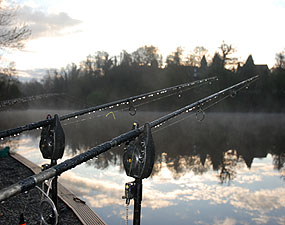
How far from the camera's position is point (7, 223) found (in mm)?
5527

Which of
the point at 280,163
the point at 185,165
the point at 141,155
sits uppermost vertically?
the point at 141,155

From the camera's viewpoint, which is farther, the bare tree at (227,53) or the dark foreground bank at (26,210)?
the bare tree at (227,53)

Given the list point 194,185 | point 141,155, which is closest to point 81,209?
point 141,155

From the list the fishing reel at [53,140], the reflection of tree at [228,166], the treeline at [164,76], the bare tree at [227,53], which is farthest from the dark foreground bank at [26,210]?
the bare tree at [227,53]

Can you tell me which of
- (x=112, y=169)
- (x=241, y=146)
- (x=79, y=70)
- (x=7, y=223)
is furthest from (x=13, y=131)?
(x=79, y=70)

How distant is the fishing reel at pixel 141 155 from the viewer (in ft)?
11.8

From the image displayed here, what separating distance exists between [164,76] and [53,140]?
48931mm

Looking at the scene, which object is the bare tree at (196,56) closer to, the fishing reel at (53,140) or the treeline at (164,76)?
the treeline at (164,76)

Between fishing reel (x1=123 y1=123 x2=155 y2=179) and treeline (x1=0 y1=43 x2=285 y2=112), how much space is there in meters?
40.5

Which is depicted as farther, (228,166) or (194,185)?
(228,166)

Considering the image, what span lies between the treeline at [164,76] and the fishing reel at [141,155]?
4051 cm

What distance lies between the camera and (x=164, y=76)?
53.1 metres

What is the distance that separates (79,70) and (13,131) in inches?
2701

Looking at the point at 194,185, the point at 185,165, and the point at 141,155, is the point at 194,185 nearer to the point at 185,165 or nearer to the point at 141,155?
the point at 185,165
